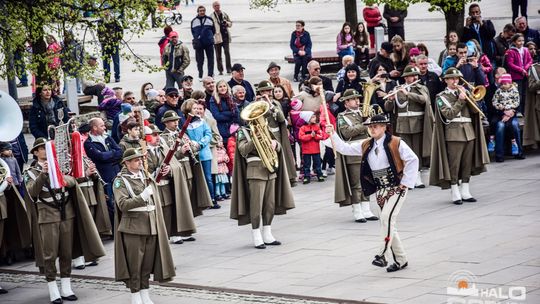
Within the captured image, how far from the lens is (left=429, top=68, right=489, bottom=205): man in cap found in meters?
19.2

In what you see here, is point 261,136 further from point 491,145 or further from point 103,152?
point 491,145

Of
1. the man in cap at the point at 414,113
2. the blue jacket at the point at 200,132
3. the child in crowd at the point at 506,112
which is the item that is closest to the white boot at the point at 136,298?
the blue jacket at the point at 200,132

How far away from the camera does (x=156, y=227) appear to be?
595 inches

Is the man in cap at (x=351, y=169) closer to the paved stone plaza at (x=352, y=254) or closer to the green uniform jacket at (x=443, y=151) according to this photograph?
the paved stone plaza at (x=352, y=254)

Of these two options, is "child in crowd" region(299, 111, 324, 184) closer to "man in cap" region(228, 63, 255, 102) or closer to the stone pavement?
the stone pavement

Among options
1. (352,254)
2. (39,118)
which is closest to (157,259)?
(352,254)

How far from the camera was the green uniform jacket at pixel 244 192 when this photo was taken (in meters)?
17.9

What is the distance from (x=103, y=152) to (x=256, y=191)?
261cm

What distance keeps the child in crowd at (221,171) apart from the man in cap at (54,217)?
15.6 feet

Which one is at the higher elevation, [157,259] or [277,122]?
[277,122]

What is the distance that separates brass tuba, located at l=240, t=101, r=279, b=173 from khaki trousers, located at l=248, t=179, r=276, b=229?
253 mm

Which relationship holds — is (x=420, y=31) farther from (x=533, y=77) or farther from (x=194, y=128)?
(x=194, y=128)

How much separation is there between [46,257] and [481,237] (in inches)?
227

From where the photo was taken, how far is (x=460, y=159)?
19.3m
